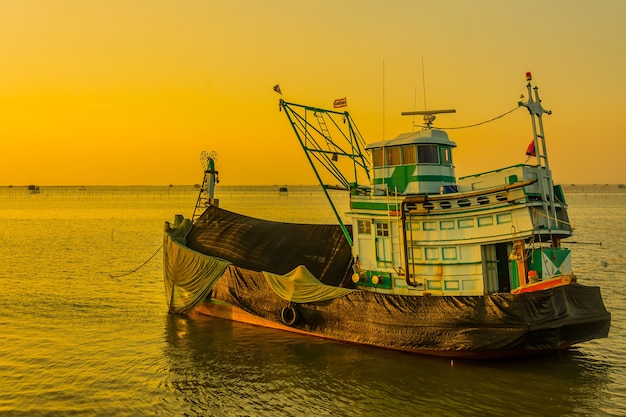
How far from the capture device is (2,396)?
13.0 meters

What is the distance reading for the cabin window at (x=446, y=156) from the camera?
716 inches

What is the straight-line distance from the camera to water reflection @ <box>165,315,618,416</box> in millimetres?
12391

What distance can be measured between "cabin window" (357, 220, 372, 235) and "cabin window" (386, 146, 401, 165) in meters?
2.44

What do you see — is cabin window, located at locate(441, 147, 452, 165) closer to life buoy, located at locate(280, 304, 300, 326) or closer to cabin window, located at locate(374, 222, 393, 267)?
cabin window, located at locate(374, 222, 393, 267)

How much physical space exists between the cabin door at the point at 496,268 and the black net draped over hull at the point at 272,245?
18.5 feet

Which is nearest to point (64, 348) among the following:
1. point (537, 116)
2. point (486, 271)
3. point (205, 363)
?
point (205, 363)

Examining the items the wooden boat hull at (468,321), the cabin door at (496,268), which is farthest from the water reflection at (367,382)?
the cabin door at (496,268)

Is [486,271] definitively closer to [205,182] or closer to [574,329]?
[574,329]

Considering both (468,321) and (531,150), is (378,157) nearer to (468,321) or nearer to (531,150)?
(531,150)

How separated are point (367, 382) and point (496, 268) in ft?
19.6

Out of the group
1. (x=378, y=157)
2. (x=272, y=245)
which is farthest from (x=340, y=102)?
(x=272, y=245)

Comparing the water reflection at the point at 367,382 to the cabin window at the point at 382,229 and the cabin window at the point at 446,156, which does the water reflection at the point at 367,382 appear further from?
the cabin window at the point at 446,156

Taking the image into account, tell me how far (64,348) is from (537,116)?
1774 centimetres

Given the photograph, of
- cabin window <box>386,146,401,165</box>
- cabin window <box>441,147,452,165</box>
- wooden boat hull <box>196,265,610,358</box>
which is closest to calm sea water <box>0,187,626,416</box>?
wooden boat hull <box>196,265,610,358</box>
